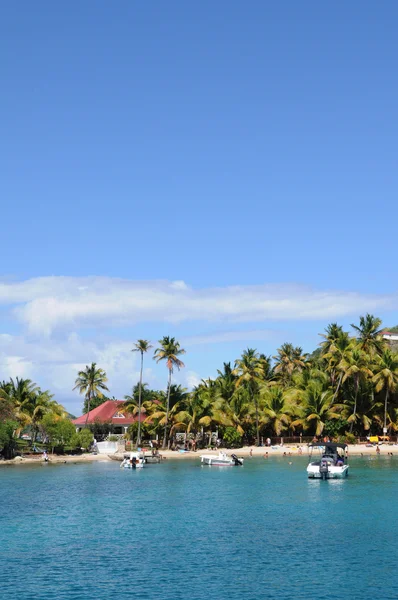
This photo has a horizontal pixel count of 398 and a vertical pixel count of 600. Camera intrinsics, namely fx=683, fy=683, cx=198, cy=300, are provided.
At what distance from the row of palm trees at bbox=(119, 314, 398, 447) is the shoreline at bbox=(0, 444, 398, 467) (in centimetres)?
339

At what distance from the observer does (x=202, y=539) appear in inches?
1722

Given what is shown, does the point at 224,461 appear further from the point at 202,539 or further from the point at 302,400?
the point at 202,539

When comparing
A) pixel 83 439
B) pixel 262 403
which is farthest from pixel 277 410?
pixel 83 439

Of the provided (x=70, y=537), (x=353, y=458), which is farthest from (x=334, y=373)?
(x=70, y=537)

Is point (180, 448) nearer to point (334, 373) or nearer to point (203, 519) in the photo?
point (334, 373)

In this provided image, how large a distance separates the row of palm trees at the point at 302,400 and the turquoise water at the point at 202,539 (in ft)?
123

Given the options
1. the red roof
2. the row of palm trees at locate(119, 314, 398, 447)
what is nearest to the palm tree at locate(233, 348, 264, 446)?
the row of palm trees at locate(119, 314, 398, 447)

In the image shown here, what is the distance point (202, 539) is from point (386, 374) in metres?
76.0

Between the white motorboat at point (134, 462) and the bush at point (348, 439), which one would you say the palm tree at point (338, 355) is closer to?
the bush at point (348, 439)

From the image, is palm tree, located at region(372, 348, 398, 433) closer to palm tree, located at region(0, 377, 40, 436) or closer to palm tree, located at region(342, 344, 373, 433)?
palm tree, located at region(342, 344, 373, 433)

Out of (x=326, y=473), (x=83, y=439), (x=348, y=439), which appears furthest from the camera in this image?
(x=83, y=439)

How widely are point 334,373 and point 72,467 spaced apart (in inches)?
1883

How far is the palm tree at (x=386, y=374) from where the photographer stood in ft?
373

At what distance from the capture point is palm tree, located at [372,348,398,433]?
114 meters
